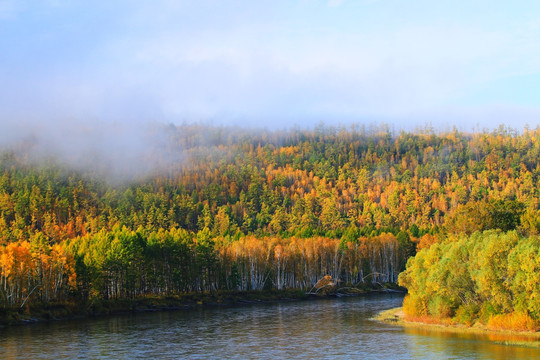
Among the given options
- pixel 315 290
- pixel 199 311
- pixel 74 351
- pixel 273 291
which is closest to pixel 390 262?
pixel 315 290

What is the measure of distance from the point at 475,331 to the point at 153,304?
233 ft

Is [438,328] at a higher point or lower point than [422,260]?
lower

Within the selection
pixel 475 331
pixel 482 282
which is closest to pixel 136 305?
pixel 475 331

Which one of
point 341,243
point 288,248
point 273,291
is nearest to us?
point 273,291

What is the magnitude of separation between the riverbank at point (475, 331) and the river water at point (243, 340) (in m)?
2.04

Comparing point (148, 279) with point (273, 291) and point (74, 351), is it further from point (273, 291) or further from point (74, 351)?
point (74, 351)

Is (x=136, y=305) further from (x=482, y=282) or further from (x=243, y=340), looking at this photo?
(x=482, y=282)

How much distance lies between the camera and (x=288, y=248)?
161375mm

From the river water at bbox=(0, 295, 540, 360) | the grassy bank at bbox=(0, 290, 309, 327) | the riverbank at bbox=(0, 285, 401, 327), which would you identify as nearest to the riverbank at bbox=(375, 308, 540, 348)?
the river water at bbox=(0, 295, 540, 360)

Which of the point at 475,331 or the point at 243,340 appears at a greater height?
the point at 243,340

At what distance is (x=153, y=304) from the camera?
121 meters

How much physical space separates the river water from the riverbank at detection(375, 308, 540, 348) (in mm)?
2040

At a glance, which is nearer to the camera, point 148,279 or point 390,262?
point 148,279

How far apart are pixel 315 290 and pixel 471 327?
278ft
